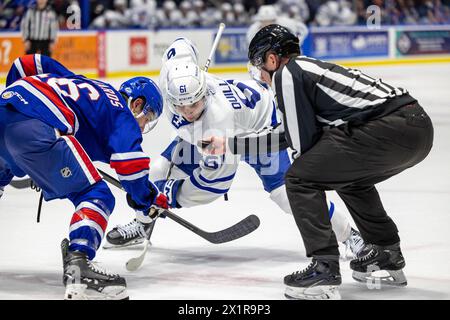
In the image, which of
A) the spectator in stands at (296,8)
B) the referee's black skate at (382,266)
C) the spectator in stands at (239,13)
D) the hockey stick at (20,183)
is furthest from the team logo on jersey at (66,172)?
the spectator in stands at (296,8)

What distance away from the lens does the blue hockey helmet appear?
427cm

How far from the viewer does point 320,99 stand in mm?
3605

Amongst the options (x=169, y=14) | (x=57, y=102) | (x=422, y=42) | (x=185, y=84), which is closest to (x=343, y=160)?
(x=185, y=84)

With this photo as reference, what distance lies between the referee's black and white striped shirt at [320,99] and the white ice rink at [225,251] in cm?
69

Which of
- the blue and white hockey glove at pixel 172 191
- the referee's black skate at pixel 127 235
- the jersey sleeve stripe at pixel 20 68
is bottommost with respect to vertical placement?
the referee's black skate at pixel 127 235

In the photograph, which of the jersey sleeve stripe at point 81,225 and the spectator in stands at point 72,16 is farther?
the spectator in stands at point 72,16

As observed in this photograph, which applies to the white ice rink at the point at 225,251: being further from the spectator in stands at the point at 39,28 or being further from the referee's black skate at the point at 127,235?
the spectator in stands at the point at 39,28

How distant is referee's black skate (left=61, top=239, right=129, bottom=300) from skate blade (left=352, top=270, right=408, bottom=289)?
41.4 inches

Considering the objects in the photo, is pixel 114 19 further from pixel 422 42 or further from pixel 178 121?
pixel 178 121

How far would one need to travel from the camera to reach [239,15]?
16953 mm

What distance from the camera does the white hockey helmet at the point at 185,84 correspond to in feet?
13.7

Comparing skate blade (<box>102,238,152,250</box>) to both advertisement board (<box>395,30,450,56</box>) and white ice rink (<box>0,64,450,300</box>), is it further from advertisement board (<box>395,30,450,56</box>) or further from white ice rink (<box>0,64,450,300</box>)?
advertisement board (<box>395,30,450,56</box>)

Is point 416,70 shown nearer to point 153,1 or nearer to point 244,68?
point 244,68

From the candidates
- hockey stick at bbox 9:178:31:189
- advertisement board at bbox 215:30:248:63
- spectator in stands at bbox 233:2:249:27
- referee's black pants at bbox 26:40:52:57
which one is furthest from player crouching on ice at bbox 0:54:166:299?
spectator in stands at bbox 233:2:249:27
